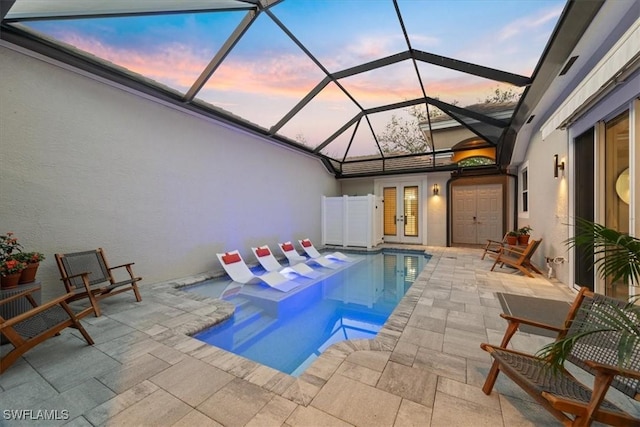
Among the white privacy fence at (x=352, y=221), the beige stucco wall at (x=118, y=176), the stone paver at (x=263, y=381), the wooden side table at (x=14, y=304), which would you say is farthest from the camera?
the white privacy fence at (x=352, y=221)

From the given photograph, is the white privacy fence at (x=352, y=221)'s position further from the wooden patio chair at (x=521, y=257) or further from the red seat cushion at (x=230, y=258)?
the red seat cushion at (x=230, y=258)

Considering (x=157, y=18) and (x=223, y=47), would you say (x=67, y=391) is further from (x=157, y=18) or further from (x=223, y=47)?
(x=223, y=47)

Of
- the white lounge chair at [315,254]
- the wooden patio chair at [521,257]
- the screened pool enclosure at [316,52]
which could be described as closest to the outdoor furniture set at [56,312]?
the screened pool enclosure at [316,52]

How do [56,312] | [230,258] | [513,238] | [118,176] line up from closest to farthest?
[56,312] → [118,176] → [230,258] → [513,238]

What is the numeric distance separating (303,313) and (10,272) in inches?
137

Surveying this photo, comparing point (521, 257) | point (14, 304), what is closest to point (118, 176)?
point (14, 304)

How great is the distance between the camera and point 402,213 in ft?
33.7

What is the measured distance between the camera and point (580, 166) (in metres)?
3.97

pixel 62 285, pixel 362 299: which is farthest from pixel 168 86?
pixel 362 299

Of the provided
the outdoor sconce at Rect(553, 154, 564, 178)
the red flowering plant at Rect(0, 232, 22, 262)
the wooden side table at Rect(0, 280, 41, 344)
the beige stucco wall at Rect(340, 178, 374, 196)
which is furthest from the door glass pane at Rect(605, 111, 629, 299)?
the beige stucco wall at Rect(340, 178, 374, 196)

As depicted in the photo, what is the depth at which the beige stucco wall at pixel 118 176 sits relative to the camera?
3.29 meters

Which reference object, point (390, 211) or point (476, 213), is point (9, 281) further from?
point (476, 213)

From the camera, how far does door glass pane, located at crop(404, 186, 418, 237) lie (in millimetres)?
10070

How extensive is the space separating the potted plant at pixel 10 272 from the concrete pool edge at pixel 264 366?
5.36ft
